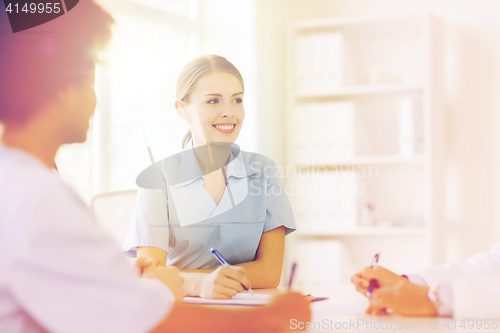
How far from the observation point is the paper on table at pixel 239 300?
0.77m

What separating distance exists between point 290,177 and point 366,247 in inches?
22.0

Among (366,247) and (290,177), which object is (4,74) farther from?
(366,247)

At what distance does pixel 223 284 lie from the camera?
85 cm

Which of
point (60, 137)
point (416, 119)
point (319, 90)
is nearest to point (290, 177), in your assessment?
point (319, 90)

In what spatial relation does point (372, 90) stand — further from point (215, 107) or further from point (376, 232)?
point (215, 107)

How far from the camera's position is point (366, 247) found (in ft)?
7.60

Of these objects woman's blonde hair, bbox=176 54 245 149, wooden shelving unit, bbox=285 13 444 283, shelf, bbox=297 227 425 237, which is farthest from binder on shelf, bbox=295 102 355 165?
woman's blonde hair, bbox=176 54 245 149

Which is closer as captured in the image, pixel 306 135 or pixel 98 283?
pixel 98 283

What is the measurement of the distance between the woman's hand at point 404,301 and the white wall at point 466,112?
4.61 feet

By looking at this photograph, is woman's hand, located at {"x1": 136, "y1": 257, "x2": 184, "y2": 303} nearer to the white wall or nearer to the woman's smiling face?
the woman's smiling face

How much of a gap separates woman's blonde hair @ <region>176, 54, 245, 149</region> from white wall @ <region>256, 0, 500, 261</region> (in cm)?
90

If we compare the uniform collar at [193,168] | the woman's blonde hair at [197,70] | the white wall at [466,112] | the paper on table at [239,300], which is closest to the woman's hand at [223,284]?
the paper on table at [239,300]

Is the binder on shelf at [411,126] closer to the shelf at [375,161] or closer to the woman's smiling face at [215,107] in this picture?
the shelf at [375,161]

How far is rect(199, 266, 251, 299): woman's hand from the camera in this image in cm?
84
